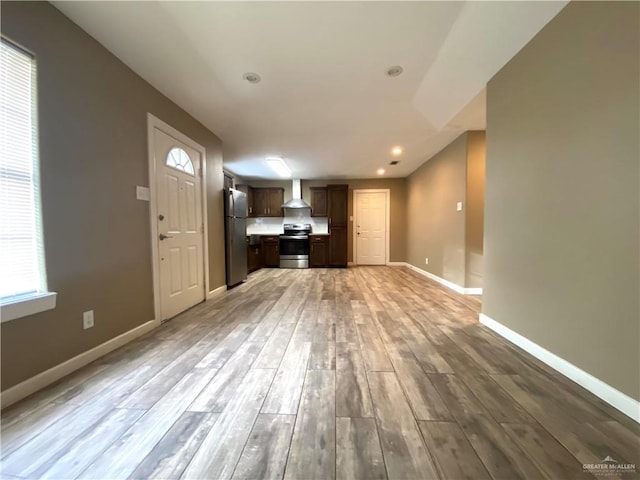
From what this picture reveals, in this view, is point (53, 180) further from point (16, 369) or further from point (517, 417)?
point (517, 417)

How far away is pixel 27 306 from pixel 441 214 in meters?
5.05

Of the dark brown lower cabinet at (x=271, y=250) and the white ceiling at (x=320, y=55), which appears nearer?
the white ceiling at (x=320, y=55)

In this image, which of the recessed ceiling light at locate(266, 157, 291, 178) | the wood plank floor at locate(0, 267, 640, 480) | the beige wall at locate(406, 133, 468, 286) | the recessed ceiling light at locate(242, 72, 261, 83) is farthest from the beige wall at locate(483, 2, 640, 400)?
the recessed ceiling light at locate(266, 157, 291, 178)

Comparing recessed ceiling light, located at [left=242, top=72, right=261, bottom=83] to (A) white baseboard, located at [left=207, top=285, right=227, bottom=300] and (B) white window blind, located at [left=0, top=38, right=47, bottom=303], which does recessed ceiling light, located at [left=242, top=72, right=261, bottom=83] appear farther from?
(A) white baseboard, located at [left=207, top=285, right=227, bottom=300]

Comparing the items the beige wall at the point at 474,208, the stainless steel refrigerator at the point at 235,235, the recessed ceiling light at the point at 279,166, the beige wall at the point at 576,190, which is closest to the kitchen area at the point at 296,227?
the recessed ceiling light at the point at 279,166

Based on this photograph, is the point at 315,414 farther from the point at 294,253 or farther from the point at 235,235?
the point at 294,253

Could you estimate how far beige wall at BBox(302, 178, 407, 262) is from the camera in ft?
22.7

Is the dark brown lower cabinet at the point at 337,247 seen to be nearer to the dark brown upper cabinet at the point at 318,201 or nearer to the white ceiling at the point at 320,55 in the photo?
the dark brown upper cabinet at the point at 318,201

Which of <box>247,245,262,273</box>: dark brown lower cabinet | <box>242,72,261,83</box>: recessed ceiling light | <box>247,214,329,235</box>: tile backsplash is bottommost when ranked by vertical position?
<box>247,245,262,273</box>: dark brown lower cabinet

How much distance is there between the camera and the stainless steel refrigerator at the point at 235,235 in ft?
13.7

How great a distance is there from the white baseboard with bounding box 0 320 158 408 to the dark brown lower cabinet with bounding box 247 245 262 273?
3.55 m

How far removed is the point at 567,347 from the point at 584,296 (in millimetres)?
368

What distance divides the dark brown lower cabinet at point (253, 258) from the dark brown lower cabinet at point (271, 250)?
0.18 metres

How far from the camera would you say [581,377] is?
1519 millimetres
